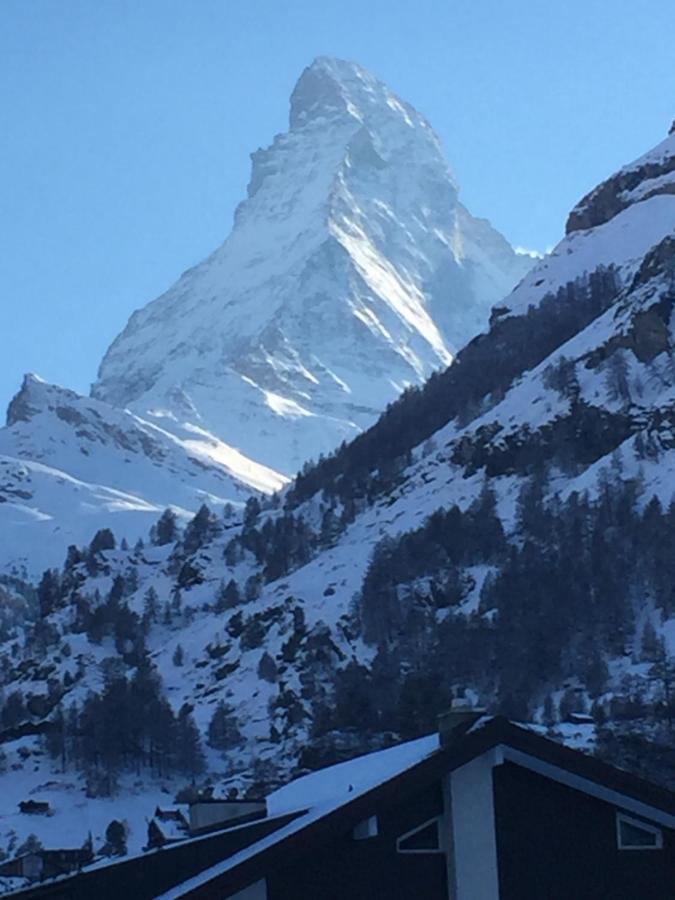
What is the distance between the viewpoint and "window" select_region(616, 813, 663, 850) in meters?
28.3

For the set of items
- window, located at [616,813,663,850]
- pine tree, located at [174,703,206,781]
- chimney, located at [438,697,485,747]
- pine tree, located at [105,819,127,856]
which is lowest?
window, located at [616,813,663,850]

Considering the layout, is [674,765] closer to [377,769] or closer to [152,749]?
[152,749]

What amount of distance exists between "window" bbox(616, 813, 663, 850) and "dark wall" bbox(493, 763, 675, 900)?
72 millimetres

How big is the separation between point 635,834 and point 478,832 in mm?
2368

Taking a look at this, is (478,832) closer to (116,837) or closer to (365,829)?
(365,829)

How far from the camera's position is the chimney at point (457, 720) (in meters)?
28.1

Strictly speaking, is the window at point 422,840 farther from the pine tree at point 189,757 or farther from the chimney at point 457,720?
the pine tree at point 189,757

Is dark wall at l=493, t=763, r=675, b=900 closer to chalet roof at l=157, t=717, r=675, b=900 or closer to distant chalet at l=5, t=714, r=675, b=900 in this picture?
distant chalet at l=5, t=714, r=675, b=900

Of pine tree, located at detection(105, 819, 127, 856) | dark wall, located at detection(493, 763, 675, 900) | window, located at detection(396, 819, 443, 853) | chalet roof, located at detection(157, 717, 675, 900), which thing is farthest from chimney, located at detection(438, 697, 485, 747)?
pine tree, located at detection(105, 819, 127, 856)

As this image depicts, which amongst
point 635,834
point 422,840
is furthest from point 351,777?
point 635,834

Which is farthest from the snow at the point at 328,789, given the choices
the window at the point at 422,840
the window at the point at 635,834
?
the window at the point at 635,834

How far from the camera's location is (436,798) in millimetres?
27844

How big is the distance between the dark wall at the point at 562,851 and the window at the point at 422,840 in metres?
0.84

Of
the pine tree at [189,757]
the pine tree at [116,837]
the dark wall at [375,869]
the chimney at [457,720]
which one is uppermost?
the pine tree at [189,757]
